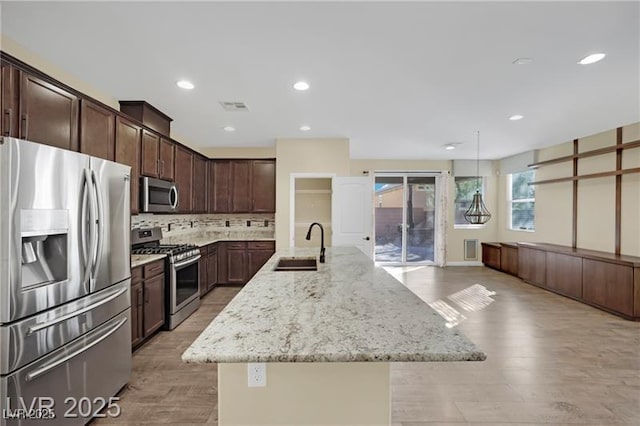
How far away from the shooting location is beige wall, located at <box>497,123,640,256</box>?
4.28m

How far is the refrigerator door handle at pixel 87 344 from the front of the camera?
1556 millimetres

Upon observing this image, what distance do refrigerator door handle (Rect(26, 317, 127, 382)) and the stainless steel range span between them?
1202 mm

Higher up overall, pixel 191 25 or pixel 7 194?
pixel 191 25

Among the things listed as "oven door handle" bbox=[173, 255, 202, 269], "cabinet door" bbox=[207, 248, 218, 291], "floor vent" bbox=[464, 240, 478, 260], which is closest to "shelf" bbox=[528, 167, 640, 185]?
"floor vent" bbox=[464, 240, 478, 260]

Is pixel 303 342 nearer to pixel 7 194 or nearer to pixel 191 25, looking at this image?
pixel 7 194

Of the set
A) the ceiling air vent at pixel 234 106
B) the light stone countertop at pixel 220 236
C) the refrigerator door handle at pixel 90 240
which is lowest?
the light stone countertop at pixel 220 236

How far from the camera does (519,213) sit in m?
6.90

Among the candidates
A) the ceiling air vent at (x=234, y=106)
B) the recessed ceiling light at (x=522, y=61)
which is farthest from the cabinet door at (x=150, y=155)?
the recessed ceiling light at (x=522, y=61)

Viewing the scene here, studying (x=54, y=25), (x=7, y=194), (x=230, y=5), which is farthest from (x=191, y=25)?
(x=7, y=194)

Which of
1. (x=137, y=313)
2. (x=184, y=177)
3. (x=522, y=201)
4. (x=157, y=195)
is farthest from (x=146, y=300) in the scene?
(x=522, y=201)

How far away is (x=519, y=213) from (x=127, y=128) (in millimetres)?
7719

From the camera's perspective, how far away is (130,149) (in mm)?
3133

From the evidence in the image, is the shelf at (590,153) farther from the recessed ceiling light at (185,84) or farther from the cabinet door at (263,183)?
the recessed ceiling light at (185,84)

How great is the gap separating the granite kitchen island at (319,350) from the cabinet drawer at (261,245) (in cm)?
389
